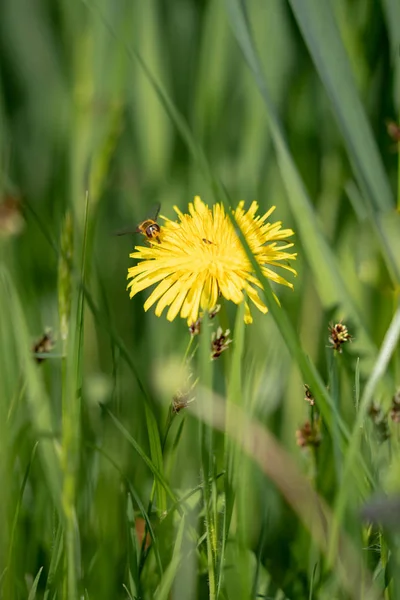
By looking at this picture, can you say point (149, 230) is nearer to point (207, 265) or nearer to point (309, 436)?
point (207, 265)

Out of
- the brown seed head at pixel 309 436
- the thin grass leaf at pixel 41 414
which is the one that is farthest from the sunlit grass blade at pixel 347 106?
the thin grass leaf at pixel 41 414

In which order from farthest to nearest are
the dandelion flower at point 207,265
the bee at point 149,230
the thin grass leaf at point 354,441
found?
the bee at point 149,230
the dandelion flower at point 207,265
the thin grass leaf at point 354,441

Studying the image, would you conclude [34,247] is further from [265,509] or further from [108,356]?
[265,509]

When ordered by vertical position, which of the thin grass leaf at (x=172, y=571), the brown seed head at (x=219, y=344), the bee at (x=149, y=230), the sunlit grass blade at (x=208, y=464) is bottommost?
the thin grass leaf at (x=172, y=571)

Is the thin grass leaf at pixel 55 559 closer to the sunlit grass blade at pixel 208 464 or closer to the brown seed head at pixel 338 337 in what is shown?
the sunlit grass blade at pixel 208 464

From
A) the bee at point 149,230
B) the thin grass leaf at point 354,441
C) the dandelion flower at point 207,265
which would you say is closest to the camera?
the thin grass leaf at point 354,441

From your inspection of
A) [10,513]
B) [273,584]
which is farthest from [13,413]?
[273,584]
